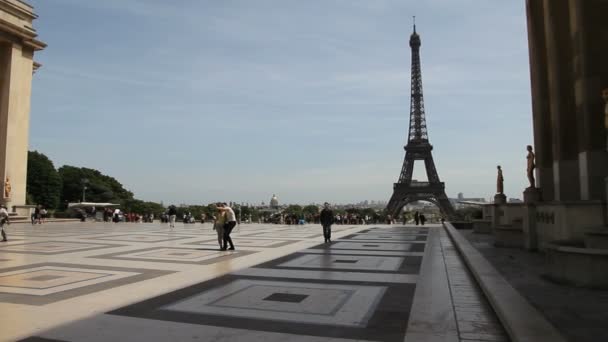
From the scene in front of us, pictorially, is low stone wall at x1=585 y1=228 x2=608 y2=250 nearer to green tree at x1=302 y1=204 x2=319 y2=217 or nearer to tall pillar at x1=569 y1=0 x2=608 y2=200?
tall pillar at x1=569 y1=0 x2=608 y2=200

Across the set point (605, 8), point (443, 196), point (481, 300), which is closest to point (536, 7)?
point (605, 8)

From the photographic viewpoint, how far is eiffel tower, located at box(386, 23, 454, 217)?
236 ft

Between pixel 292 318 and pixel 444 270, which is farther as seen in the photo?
pixel 444 270

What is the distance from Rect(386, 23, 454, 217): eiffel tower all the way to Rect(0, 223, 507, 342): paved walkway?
6116 centimetres

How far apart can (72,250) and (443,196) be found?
2627 inches

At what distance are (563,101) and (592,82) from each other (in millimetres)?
2970

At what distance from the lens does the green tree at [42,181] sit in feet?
221

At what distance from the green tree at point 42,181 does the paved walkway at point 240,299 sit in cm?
6604

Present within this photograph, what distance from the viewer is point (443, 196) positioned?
72.1 meters

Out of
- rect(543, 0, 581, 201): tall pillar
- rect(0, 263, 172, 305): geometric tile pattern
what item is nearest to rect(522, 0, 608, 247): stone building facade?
rect(543, 0, 581, 201): tall pillar

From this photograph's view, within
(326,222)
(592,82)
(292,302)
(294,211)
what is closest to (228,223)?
(326,222)

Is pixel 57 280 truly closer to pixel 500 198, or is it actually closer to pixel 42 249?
pixel 42 249

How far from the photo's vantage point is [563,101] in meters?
13.7

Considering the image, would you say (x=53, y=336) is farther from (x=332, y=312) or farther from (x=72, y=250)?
(x=72, y=250)
